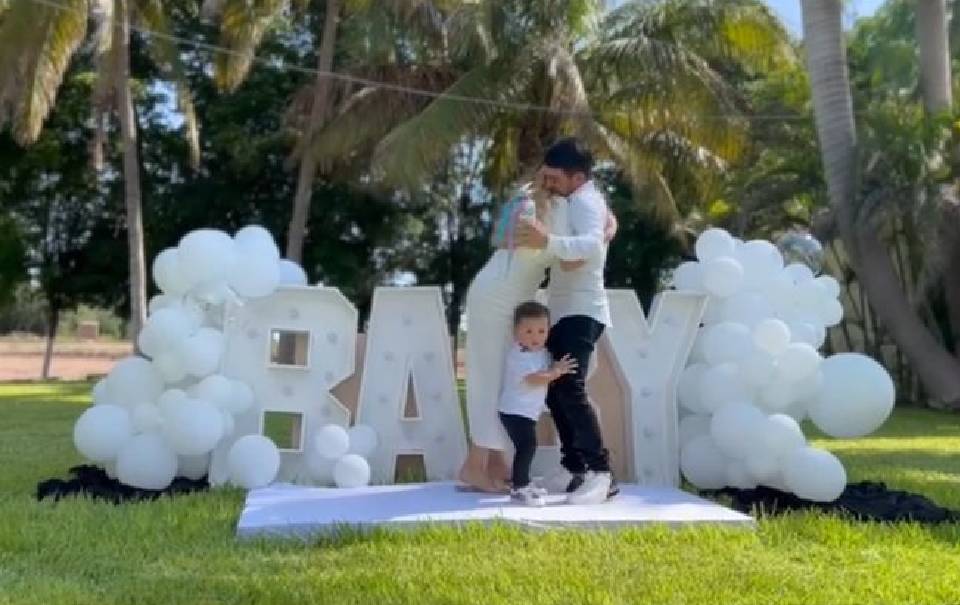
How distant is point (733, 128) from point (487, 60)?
3.88 meters

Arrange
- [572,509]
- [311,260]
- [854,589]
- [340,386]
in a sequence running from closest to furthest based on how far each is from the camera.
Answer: [854,589]
[572,509]
[340,386]
[311,260]

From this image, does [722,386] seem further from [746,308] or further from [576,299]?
[576,299]

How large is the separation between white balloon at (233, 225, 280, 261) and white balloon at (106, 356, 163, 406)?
82 centimetres

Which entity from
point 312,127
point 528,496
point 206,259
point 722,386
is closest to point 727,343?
point 722,386

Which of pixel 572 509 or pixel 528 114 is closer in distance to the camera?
pixel 572 509

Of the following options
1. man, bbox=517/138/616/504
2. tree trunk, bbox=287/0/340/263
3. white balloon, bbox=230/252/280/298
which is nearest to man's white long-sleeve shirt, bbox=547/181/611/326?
man, bbox=517/138/616/504

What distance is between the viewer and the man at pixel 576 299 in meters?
5.82

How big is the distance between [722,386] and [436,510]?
6.08ft

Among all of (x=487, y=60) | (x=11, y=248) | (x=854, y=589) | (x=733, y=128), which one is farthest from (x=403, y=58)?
(x=854, y=589)

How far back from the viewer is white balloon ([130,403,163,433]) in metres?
6.34

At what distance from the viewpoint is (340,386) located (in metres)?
6.92

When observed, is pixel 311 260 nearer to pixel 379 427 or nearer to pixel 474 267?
pixel 474 267

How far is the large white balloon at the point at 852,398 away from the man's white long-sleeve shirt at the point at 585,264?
1254 millimetres

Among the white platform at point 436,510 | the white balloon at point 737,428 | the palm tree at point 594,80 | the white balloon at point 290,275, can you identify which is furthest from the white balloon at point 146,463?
the palm tree at point 594,80
